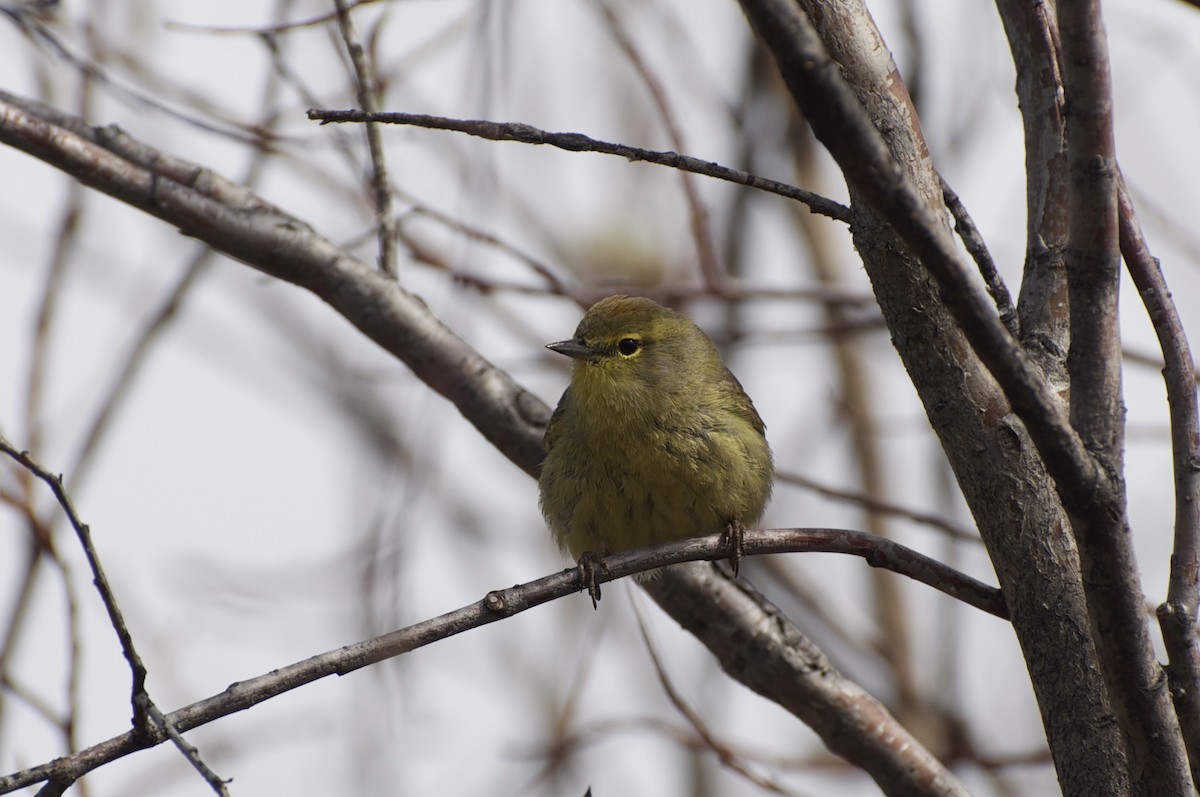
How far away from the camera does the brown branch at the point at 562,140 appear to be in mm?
2299

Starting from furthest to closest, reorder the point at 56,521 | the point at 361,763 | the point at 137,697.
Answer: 1. the point at 361,763
2. the point at 56,521
3. the point at 137,697

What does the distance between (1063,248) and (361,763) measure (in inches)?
191

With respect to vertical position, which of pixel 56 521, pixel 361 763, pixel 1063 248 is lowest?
pixel 1063 248

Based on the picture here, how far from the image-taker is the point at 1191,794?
2385mm

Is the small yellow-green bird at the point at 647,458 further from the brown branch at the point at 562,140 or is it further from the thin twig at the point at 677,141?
the brown branch at the point at 562,140

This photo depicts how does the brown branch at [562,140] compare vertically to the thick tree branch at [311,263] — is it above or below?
below

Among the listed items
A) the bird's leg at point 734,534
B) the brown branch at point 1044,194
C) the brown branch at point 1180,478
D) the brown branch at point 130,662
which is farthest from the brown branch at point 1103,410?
the brown branch at point 130,662

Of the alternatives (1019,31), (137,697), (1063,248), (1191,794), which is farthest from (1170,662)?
(137,697)

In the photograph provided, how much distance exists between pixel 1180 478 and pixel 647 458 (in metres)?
1.97

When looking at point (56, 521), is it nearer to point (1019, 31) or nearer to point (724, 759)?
point (724, 759)

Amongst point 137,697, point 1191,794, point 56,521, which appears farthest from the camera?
point 56,521

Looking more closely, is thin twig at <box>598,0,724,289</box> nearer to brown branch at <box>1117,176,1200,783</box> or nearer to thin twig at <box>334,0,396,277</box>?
thin twig at <box>334,0,396,277</box>

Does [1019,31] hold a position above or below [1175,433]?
above

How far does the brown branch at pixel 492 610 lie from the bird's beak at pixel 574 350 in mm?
1811
